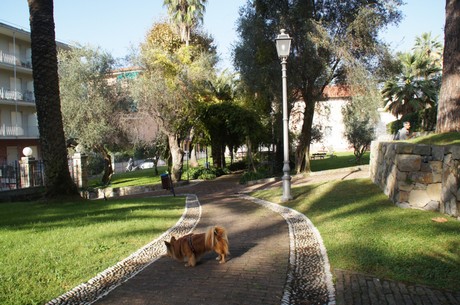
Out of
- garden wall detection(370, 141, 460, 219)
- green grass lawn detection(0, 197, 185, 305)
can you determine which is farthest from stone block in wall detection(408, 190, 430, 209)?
green grass lawn detection(0, 197, 185, 305)

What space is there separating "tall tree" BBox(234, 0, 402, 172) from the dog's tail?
12.2 meters

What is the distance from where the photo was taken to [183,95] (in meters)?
20.9

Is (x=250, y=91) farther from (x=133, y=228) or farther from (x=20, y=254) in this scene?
(x=20, y=254)

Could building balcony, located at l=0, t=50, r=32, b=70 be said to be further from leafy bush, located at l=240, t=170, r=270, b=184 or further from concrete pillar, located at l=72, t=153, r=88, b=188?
leafy bush, located at l=240, t=170, r=270, b=184

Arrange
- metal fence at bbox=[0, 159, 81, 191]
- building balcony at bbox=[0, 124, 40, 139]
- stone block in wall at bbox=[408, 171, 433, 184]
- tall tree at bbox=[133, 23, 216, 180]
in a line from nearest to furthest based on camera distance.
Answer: stone block in wall at bbox=[408, 171, 433, 184], metal fence at bbox=[0, 159, 81, 191], tall tree at bbox=[133, 23, 216, 180], building balcony at bbox=[0, 124, 40, 139]

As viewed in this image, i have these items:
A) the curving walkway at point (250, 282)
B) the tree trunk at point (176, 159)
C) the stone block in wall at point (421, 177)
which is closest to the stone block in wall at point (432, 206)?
the stone block in wall at point (421, 177)

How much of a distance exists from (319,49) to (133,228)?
12.0 metres

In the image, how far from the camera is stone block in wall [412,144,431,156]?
7236 mm

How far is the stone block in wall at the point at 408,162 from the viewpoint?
292 inches

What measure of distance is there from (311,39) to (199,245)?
12373 millimetres

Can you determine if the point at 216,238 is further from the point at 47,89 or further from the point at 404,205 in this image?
the point at 47,89

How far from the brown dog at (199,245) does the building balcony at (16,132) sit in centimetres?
2842

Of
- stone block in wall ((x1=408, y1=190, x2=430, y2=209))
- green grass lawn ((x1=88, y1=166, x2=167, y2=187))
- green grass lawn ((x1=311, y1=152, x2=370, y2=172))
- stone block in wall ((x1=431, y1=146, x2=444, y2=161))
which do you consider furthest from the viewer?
green grass lawn ((x1=88, y1=166, x2=167, y2=187))

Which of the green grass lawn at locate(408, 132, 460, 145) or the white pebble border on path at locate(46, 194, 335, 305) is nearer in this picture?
the white pebble border on path at locate(46, 194, 335, 305)
